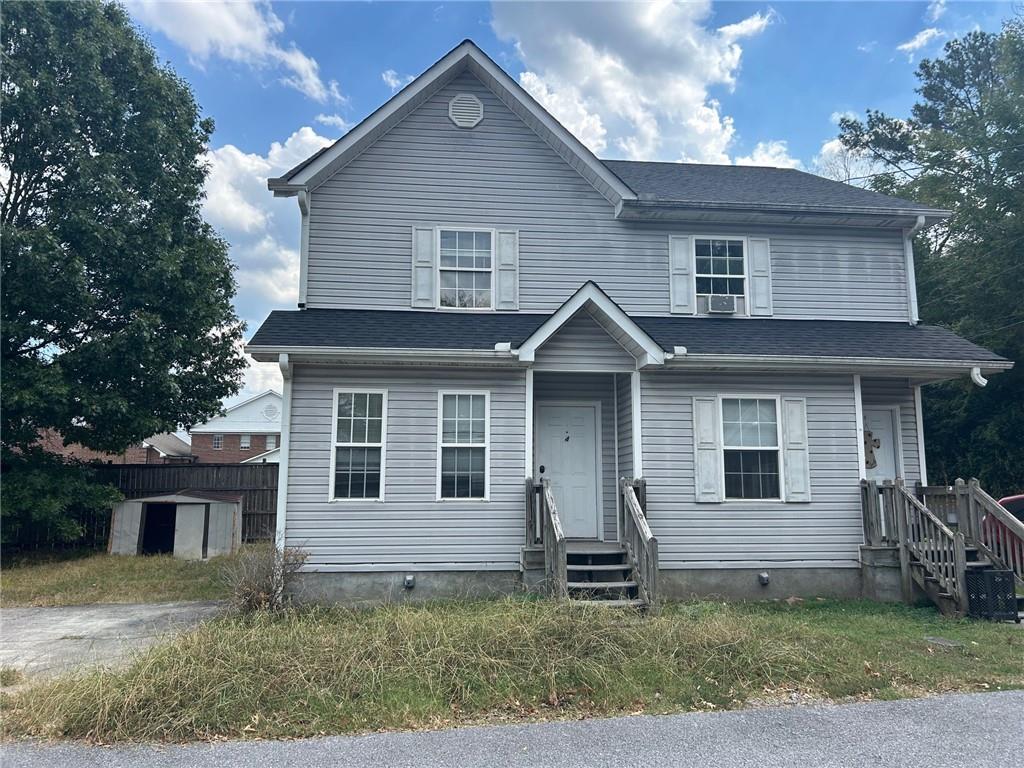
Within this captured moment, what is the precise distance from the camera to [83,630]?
311 inches

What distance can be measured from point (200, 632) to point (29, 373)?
10.3 metres

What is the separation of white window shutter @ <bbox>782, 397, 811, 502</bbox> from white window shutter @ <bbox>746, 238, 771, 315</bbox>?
6.06 ft

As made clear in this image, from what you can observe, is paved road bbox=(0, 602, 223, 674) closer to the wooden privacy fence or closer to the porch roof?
the porch roof

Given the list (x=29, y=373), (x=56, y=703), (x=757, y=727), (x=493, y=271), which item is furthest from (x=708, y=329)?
Result: (x=29, y=373)

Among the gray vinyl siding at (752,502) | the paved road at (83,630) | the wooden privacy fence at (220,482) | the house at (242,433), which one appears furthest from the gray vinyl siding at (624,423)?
the house at (242,433)

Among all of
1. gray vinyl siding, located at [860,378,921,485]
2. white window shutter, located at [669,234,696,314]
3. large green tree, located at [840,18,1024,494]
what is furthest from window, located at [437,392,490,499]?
large green tree, located at [840,18,1024,494]

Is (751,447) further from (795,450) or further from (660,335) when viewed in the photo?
(660,335)

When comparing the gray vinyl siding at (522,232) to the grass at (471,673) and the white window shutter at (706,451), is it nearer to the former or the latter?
the white window shutter at (706,451)

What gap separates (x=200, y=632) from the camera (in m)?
5.98

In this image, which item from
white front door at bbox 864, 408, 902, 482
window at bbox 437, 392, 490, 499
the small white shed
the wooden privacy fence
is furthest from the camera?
the wooden privacy fence

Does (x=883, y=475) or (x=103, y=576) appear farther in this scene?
(x=103, y=576)

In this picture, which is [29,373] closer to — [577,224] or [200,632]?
[200,632]

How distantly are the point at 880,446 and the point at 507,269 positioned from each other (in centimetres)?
665

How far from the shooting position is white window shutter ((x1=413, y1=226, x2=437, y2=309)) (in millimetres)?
10117
